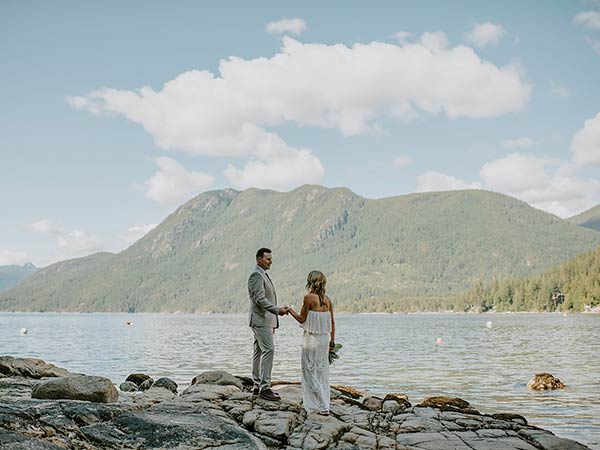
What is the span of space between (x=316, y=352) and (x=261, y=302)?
183 centimetres

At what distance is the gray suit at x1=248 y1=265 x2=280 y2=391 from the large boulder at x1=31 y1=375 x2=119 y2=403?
4031 mm

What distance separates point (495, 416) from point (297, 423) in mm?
7463

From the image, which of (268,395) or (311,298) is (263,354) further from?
(311,298)

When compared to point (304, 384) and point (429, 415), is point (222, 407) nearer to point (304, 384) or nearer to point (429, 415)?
point (304, 384)

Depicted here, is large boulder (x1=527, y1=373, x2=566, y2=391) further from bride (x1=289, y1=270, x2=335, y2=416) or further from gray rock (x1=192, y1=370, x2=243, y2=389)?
bride (x1=289, y1=270, x2=335, y2=416)

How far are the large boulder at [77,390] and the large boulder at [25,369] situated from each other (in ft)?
27.5

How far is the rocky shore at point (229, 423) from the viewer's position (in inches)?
434

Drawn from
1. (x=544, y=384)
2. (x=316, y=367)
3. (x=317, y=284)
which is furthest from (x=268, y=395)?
(x=544, y=384)

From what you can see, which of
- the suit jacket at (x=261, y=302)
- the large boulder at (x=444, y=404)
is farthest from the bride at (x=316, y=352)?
the large boulder at (x=444, y=404)

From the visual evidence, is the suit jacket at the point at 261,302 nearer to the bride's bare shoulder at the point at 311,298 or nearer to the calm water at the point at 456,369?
the bride's bare shoulder at the point at 311,298

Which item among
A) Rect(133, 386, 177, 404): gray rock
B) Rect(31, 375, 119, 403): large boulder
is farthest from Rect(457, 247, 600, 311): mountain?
Rect(31, 375, 119, 403): large boulder

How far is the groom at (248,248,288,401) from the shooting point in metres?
14.8

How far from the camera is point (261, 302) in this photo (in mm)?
14711

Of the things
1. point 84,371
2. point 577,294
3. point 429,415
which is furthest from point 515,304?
point 429,415
